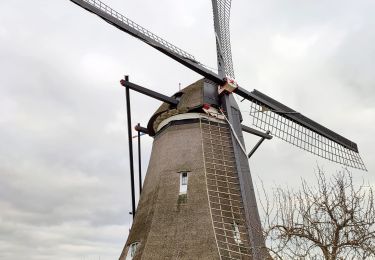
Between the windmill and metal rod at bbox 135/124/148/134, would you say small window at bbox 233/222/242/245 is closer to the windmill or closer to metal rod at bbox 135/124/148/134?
the windmill

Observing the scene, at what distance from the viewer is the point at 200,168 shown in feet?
44.5

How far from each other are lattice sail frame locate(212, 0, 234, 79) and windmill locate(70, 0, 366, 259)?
0.13 meters

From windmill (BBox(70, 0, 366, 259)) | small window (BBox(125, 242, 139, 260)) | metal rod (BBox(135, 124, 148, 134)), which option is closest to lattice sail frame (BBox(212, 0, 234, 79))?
windmill (BBox(70, 0, 366, 259))

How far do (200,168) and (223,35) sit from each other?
739 centimetres

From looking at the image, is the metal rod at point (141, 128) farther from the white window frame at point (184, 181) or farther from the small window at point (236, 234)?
the small window at point (236, 234)

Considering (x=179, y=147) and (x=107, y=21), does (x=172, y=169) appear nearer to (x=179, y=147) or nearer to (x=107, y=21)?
(x=179, y=147)

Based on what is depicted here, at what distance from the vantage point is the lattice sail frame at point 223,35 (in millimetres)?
17344

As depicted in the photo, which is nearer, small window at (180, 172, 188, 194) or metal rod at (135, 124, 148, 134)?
small window at (180, 172, 188, 194)

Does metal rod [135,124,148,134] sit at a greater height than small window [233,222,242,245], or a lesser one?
greater

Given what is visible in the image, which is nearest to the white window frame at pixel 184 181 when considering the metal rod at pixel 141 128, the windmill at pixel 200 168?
the windmill at pixel 200 168

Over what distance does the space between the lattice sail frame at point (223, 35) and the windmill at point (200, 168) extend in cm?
13

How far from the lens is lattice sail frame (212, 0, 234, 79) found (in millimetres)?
17344

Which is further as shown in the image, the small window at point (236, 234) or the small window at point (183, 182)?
the small window at point (183, 182)

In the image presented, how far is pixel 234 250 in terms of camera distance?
1185 cm
